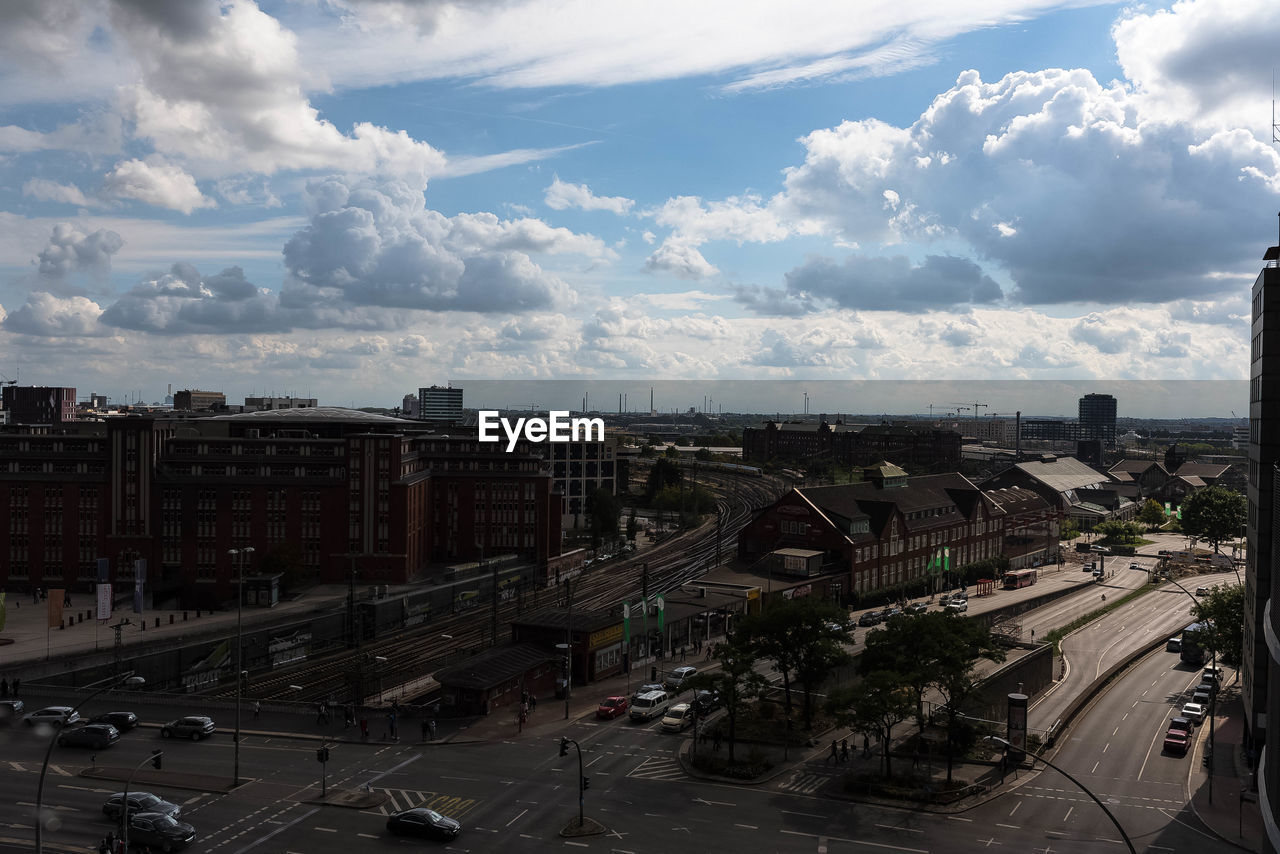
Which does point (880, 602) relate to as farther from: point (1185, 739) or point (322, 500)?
point (322, 500)

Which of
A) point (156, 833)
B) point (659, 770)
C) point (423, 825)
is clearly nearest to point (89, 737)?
point (156, 833)

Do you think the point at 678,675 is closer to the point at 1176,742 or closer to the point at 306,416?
the point at 1176,742

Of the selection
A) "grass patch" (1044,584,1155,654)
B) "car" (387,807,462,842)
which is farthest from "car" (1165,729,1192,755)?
"car" (387,807,462,842)

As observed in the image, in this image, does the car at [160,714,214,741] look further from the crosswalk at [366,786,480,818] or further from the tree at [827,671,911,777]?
the tree at [827,671,911,777]

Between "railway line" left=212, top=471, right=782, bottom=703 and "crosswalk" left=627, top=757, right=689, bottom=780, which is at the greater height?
"crosswalk" left=627, top=757, right=689, bottom=780

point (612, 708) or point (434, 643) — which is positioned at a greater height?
point (612, 708)

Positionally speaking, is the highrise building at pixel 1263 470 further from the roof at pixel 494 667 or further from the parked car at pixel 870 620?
the roof at pixel 494 667
